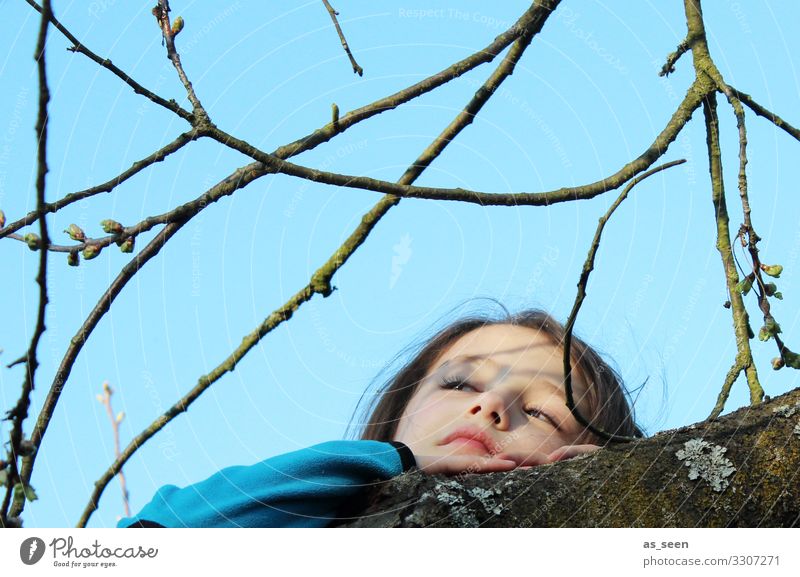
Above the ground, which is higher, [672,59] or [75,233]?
[672,59]

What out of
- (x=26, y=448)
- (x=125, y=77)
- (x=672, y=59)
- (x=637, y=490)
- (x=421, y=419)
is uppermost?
(x=672, y=59)

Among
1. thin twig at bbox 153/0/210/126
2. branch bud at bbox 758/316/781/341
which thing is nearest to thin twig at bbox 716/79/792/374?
branch bud at bbox 758/316/781/341

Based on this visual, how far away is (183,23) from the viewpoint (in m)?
1.23

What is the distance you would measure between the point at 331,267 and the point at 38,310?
0.47 m

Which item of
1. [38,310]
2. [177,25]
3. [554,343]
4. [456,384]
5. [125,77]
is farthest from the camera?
[554,343]

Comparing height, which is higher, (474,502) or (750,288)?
(750,288)

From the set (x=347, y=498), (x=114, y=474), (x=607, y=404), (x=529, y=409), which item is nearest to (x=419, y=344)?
(x=607, y=404)

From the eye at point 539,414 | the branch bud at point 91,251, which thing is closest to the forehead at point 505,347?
the eye at point 539,414

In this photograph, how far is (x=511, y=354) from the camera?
4.54 ft

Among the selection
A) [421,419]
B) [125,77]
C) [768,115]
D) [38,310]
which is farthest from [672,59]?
[38,310]

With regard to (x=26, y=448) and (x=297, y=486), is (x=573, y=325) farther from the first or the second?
(x=26, y=448)
